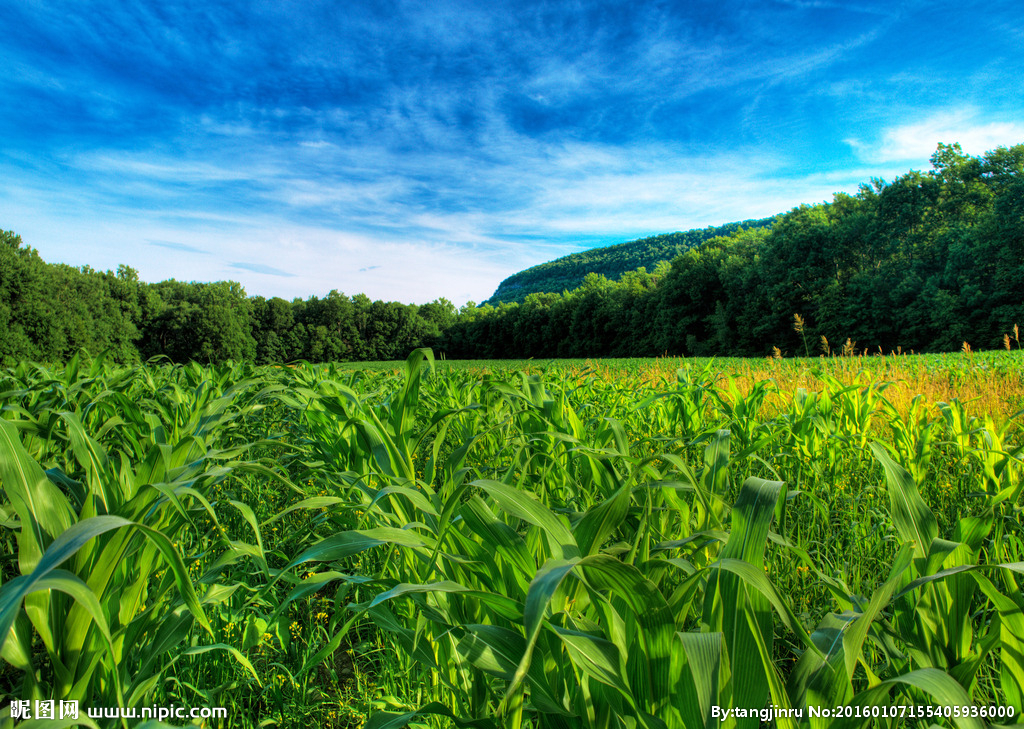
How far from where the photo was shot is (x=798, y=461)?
2725 mm

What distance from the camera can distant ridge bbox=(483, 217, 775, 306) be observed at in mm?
79250

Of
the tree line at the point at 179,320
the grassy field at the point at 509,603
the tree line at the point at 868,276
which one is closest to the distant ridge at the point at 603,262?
the tree line at the point at 179,320

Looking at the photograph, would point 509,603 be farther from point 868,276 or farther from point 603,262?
point 603,262

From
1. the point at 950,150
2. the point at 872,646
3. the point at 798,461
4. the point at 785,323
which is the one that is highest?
the point at 950,150

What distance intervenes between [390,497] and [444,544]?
0.43m

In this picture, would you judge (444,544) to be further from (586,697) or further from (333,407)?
(333,407)

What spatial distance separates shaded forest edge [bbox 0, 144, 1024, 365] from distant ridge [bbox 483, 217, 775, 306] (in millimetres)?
28236

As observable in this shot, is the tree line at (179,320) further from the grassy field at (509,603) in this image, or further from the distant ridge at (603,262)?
the distant ridge at (603,262)

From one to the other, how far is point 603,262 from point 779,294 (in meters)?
61.3

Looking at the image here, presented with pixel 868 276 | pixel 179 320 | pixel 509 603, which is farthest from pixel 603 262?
pixel 509 603

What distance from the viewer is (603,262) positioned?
91750 millimetres

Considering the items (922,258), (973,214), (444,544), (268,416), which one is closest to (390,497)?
(444,544)

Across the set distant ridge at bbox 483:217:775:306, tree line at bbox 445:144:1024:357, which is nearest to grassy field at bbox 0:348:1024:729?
tree line at bbox 445:144:1024:357

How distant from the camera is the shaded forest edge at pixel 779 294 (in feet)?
78.4
